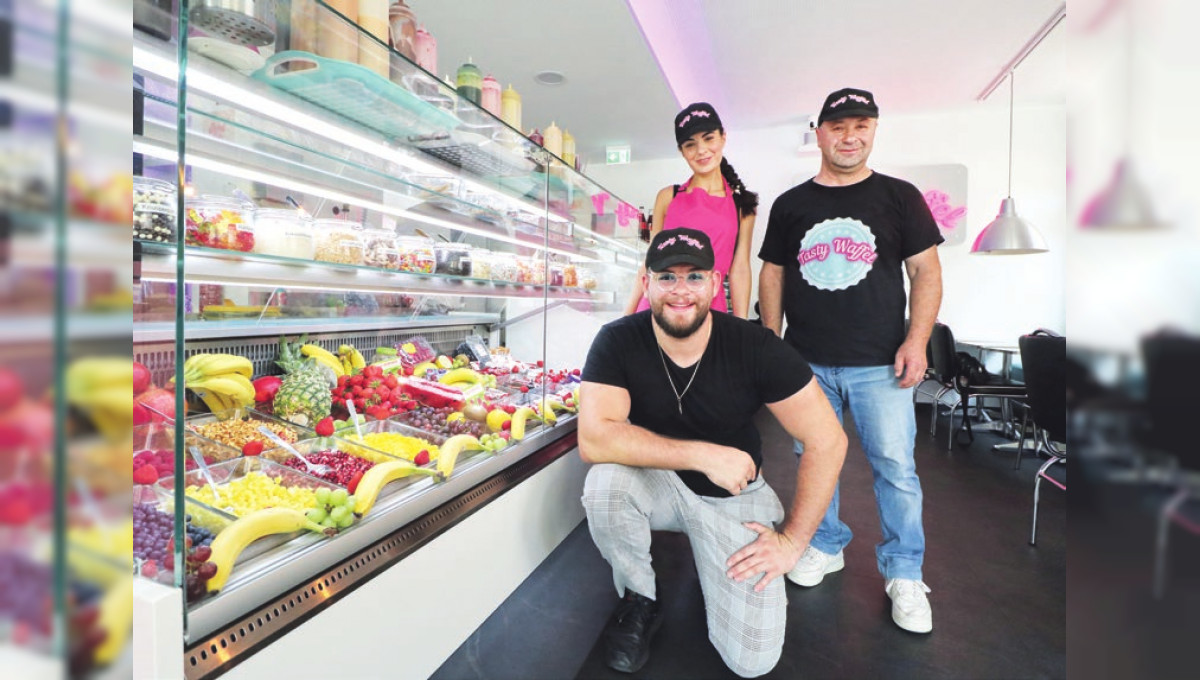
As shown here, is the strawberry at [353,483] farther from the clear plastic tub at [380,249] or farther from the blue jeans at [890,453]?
the blue jeans at [890,453]

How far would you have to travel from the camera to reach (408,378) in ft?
8.44

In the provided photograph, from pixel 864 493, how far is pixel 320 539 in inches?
125

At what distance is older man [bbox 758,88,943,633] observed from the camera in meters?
2.26

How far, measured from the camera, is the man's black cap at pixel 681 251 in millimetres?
2016

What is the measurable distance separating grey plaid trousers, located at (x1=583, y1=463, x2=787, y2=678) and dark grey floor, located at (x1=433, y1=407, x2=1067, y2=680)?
0.43ft

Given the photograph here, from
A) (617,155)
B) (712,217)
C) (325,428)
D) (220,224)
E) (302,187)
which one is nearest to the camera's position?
A: (220,224)

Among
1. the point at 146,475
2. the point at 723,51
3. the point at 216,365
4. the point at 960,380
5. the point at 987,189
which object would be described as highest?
the point at 723,51

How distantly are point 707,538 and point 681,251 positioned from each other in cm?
99

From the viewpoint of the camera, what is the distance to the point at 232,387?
1.86m

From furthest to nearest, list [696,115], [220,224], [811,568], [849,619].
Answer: [696,115] < [811,568] < [849,619] < [220,224]

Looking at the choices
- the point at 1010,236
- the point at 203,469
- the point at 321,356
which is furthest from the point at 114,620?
the point at 1010,236

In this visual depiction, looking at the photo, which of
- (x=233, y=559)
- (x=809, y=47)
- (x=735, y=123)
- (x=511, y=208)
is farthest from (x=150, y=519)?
(x=735, y=123)

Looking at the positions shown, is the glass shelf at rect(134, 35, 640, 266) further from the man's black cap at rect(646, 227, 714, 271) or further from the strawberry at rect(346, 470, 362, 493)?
the strawberry at rect(346, 470, 362, 493)

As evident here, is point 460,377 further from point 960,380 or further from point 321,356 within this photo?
point 960,380
